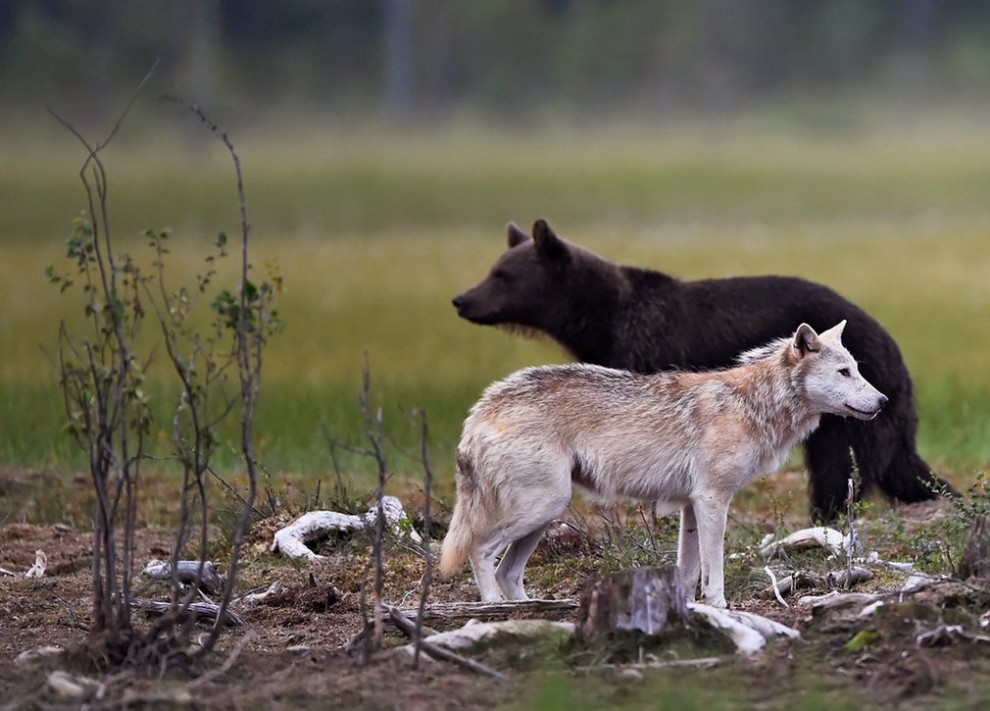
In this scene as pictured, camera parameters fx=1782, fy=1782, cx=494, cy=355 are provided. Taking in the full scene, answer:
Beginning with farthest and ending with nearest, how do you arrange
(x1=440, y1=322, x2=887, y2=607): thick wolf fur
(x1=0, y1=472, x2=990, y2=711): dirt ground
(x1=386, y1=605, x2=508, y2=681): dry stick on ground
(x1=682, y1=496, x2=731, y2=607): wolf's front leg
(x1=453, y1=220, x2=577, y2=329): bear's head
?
(x1=453, y1=220, x2=577, y2=329): bear's head, (x1=440, y1=322, x2=887, y2=607): thick wolf fur, (x1=682, y1=496, x2=731, y2=607): wolf's front leg, (x1=386, y1=605, x2=508, y2=681): dry stick on ground, (x1=0, y1=472, x2=990, y2=711): dirt ground

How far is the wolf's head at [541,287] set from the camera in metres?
11.9

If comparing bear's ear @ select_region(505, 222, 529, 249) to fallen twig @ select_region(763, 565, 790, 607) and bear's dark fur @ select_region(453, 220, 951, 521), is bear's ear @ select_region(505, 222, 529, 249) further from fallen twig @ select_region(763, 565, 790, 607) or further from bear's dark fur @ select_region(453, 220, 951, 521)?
fallen twig @ select_region(763, 565, 790, 607)

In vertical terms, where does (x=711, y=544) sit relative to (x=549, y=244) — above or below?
below

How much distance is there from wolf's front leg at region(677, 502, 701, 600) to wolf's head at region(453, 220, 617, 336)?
12.1ft

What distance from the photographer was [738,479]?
8039 mm

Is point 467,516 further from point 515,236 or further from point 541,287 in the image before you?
point 515,236

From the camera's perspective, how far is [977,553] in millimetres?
7176

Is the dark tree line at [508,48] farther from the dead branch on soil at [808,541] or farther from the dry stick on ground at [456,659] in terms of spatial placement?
the dry stick on ground at [456,659]

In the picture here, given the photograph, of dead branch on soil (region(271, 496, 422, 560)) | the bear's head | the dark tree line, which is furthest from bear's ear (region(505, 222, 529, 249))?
the dark tree line

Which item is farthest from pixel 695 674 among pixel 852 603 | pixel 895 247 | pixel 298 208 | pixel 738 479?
pixel 298 208

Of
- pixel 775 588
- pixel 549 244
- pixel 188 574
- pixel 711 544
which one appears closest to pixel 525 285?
pixel 549 244

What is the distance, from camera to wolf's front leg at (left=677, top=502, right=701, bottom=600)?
8211 mm

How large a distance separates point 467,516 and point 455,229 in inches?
1141

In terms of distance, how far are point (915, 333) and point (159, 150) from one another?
28.4 metres
